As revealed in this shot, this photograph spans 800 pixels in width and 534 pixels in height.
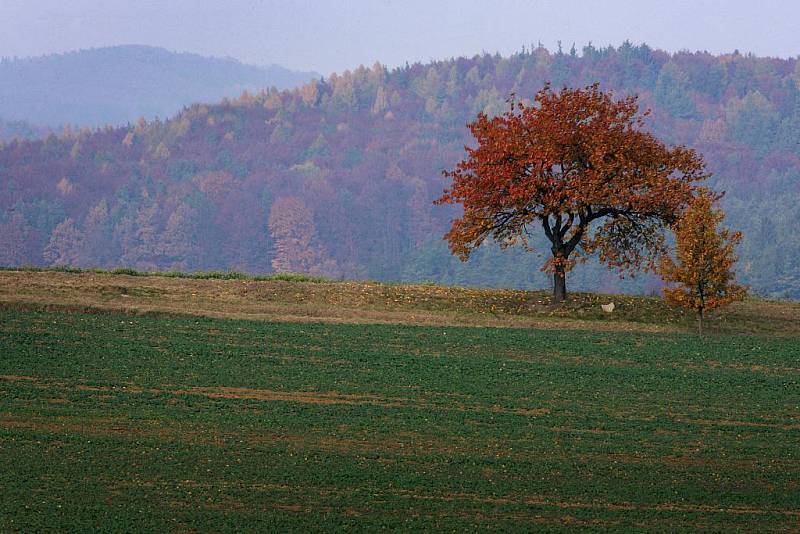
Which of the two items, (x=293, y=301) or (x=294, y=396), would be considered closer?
(x=294, y=396)

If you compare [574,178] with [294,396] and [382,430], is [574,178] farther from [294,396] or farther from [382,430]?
[382,430]

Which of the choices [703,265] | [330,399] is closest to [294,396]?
[330,399]

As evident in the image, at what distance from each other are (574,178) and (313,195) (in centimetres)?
12828

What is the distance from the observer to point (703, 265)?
30.0 m

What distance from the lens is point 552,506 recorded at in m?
14.3

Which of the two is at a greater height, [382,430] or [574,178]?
[574,178]

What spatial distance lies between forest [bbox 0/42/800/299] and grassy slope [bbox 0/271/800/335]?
73986mm

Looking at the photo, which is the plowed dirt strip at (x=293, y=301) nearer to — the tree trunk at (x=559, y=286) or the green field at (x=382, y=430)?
the tree trunk at (x=559, y=286)

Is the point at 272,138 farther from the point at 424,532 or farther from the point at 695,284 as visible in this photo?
the point at 424,532

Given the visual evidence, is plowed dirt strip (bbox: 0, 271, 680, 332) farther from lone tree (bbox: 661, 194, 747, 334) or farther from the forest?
the forest

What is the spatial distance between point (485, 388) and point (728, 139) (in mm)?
168508

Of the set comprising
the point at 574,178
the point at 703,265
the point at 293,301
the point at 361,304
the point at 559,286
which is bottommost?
the point at 361,304

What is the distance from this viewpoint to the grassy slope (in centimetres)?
3014

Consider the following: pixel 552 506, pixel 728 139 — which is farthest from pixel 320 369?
pixel 728 139
